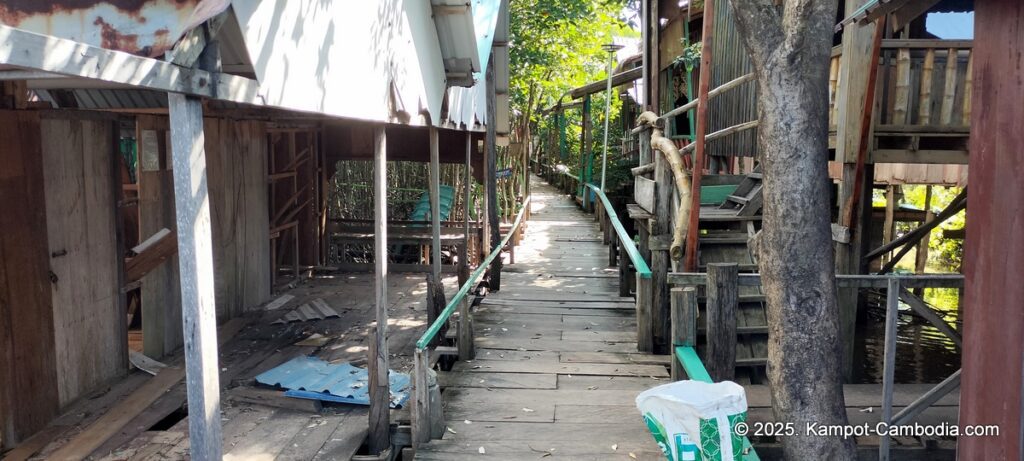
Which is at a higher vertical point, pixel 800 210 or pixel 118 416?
pixel 800 210

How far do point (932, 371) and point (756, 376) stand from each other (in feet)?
12.2

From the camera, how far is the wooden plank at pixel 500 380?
653cm

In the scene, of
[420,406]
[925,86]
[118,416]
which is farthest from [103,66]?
[925,86]

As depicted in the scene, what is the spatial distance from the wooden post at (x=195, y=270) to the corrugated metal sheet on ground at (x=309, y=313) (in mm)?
6546

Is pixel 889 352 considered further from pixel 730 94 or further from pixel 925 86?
pixel 730 94

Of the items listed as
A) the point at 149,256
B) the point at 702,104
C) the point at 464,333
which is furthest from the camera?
the point at 149,256

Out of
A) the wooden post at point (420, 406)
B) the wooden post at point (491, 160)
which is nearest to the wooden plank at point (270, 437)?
the wooden post at point (420, 406)

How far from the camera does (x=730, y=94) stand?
34.1ft

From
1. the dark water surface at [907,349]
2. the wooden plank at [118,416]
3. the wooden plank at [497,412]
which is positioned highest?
the wooden plank at [497,412]

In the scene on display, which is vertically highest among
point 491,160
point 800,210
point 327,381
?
point 491,160

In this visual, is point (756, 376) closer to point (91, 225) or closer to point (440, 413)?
point (440, 413)

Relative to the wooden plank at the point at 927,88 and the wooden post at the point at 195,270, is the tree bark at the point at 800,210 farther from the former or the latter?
the wooden plank at the point at 927,88

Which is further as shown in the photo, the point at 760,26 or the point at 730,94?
the point at 730,94

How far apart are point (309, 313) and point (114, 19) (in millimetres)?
6898
